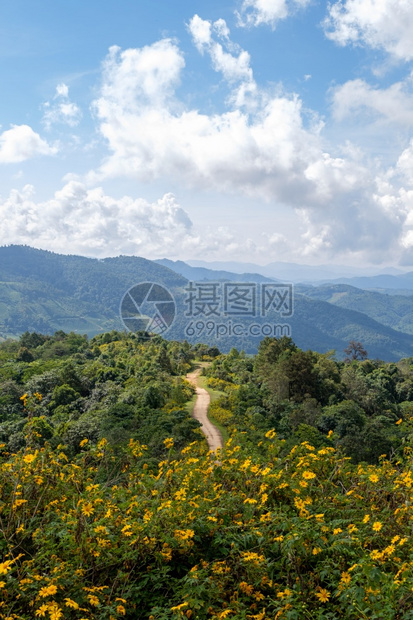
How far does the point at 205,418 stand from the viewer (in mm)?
22578

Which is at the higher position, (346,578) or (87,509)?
(87,509)

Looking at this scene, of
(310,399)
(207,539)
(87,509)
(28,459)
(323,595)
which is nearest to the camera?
(323,595)

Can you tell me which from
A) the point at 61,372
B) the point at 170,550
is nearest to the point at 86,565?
the point at 170,550

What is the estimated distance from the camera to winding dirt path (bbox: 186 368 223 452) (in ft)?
59.6

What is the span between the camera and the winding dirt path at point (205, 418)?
18.2 m

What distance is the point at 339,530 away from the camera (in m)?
2.98

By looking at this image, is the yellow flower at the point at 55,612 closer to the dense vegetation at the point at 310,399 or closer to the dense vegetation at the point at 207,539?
the dense vegetation at the point at 207,539

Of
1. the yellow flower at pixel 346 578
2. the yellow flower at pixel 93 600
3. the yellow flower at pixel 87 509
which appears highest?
the yellow flower at pixel 87 509

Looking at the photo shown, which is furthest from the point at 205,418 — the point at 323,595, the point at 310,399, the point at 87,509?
the point at 323,595

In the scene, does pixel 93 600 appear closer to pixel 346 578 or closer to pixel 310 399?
pixel 346 578

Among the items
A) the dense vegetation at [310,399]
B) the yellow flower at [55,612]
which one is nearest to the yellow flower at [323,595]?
the yellow flower at [55,612]

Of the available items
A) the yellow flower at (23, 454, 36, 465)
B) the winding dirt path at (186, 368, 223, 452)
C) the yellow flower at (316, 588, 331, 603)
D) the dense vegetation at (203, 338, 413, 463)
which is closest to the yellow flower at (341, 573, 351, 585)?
the yellow flower at (316, 588, 331, 603)

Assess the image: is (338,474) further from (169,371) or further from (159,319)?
(159,319)

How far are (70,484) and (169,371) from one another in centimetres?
3285
